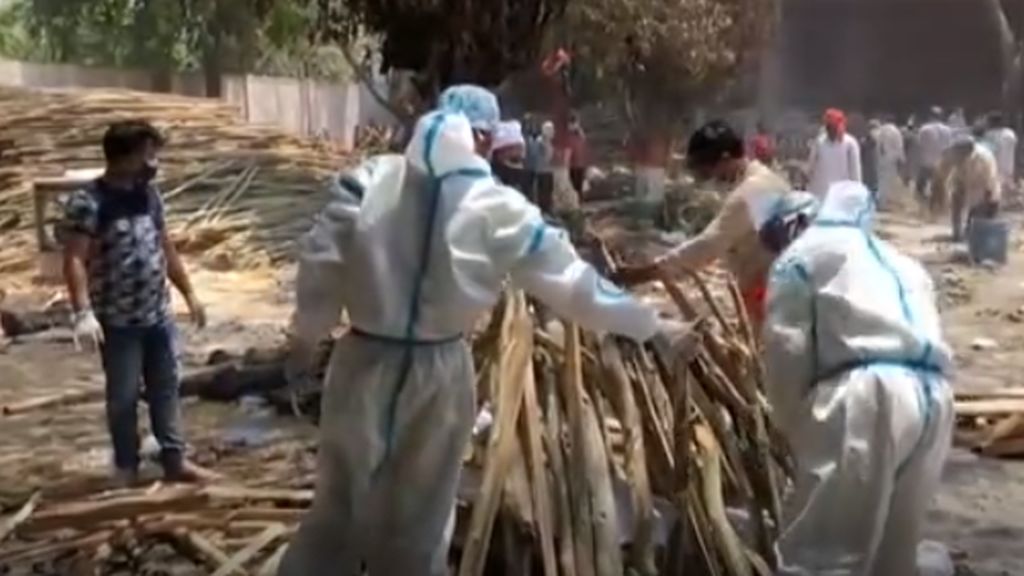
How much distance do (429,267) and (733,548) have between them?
40.8 inches

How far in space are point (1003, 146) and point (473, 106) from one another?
284 inches

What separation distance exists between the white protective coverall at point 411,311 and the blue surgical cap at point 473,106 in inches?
2.9

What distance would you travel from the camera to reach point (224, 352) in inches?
337

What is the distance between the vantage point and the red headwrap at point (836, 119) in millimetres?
8352

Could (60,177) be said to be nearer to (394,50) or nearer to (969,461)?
(394,50)

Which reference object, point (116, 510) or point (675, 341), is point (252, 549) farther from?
point (675, 341)

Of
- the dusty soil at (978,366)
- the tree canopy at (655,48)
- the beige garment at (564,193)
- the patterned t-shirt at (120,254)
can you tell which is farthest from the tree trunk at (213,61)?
the patterned t-shirt at (120,254)

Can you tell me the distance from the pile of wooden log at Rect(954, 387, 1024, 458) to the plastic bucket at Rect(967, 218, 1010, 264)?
5.15 m

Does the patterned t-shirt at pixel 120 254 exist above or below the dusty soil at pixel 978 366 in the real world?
above

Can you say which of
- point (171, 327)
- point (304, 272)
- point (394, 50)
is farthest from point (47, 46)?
point (304, 272)

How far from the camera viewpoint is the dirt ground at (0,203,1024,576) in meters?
5.58

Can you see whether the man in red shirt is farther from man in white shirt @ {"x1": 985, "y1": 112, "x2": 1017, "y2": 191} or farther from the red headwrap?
the red headwrap

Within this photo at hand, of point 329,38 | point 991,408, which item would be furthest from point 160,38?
point 991,408

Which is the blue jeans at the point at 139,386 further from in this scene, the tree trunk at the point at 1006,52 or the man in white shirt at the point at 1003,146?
the man in white shirt at the point at 1003,146
